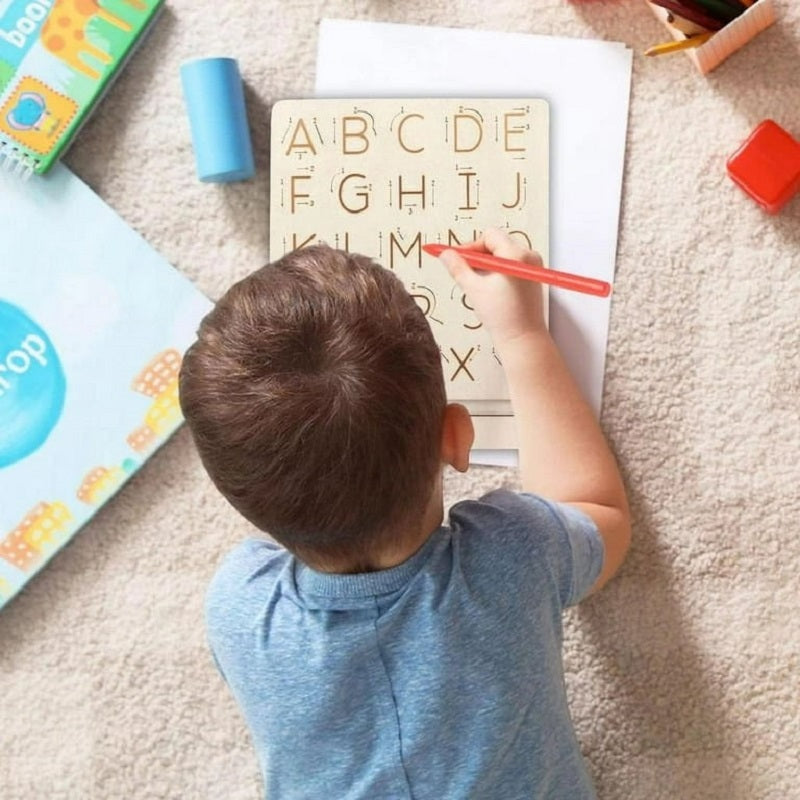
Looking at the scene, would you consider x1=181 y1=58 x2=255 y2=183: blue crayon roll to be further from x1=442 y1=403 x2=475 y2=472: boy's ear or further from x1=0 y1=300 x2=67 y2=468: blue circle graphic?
x1=442 y1=403 x2=475 y2=472: boy's ear

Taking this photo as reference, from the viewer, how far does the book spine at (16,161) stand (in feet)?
2.23

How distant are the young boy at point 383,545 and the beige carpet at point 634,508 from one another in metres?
0.05

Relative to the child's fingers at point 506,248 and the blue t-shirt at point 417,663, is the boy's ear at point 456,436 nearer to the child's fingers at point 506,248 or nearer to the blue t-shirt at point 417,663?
the blue t-shirt at point 417,663

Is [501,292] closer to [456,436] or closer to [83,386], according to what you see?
[456,436]

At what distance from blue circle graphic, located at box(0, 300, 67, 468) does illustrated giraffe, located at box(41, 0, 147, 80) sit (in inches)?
7.5

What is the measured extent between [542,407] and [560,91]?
8.2 inches

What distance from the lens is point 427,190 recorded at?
25.8 inches

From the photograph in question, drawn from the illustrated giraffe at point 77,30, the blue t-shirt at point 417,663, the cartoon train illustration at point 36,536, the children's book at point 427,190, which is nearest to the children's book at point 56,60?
the illustrated giraffe at point 77,30

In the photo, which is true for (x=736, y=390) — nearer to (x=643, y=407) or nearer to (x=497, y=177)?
(x=643, y=407)

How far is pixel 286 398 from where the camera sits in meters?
0.41

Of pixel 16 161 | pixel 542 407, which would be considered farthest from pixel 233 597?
pixel 16 161

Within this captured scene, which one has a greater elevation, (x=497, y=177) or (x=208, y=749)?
(x=497, y=177)

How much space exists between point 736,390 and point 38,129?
489 mm

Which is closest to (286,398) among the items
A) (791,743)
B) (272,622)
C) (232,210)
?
(272,622)
